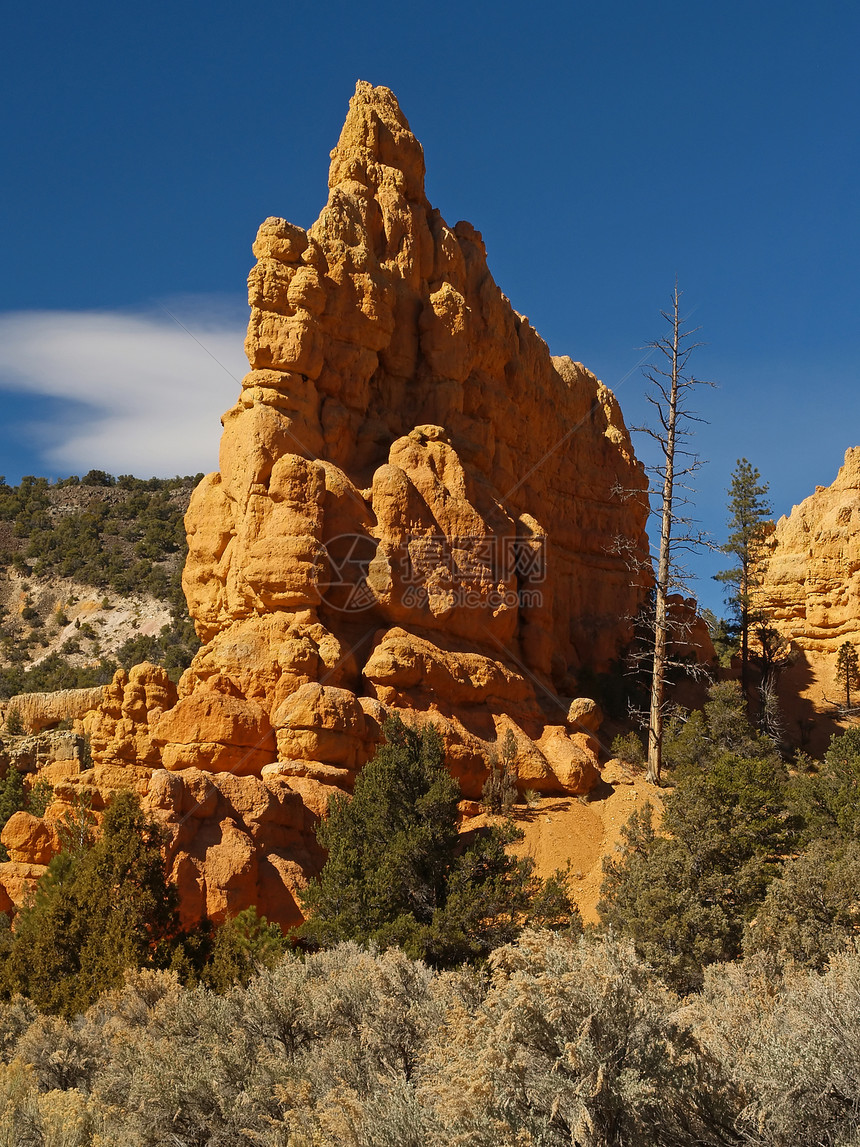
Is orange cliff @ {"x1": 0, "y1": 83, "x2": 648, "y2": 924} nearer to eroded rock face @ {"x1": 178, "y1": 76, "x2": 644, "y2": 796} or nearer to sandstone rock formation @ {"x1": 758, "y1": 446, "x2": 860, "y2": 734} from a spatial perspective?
eroded rock face @ {"x1": 178, "y1": 76, "x2": 644, "y2": 796}

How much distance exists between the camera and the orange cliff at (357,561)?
63.5 ft

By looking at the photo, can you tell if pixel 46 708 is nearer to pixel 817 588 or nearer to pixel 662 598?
pixel 662 598

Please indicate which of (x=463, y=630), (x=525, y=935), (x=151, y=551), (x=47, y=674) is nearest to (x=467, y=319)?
(x=463, y=630)

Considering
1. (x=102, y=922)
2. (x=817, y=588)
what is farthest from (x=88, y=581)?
(x=102, y=922)

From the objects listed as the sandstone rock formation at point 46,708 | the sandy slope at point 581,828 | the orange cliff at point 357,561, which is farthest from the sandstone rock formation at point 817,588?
the sandstone rock formation at point 46,708

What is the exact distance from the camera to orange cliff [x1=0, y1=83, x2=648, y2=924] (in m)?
19.4

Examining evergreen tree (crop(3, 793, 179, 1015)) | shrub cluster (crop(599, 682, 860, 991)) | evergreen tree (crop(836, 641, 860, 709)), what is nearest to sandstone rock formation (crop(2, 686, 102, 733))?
evergreen tree (crop(3, 793, 179, 1015))

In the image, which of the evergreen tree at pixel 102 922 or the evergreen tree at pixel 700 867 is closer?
the evergreen tree at pixel 700 867

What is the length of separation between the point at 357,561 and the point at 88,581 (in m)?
45.3

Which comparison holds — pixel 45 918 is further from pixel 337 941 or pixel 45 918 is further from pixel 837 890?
pixel 837 890

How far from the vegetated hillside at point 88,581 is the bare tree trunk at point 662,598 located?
24042mm

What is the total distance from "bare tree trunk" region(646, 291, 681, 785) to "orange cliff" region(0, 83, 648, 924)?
113 centimetres

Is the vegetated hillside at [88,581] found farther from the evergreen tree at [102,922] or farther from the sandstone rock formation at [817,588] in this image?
the evergreen tree at [102,922]

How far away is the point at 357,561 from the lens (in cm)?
2295
